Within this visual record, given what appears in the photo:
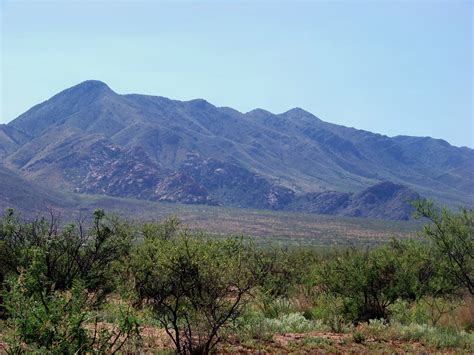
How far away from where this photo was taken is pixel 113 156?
7790 inches

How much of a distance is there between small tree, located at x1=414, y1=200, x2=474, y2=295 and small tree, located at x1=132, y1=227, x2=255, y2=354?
787 cm

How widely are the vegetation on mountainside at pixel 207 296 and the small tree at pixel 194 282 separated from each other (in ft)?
0.10

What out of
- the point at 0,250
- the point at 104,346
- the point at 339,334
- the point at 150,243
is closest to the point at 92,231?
the point at 0,250

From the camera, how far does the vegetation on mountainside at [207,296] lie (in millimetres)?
7137

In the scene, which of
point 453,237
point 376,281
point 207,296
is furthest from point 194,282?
point 453,237

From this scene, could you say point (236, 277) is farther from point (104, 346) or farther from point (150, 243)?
point (104, 346)

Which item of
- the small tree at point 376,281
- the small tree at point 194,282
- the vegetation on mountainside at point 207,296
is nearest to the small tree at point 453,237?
the vegetation on mountainside at point 207,296

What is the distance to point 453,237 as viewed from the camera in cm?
1562

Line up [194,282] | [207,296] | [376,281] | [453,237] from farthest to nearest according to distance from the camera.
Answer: [376,281] → [453,237] → [207,296] → [194,282]

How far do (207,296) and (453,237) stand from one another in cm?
944

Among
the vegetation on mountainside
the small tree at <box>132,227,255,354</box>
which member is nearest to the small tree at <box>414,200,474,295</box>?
the vegetation on mountainside

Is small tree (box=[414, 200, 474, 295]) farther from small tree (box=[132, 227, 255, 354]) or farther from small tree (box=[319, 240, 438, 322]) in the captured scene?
small tree (box=[132, 227, 255, 354])

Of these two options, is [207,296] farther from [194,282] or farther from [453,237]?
[453,237]

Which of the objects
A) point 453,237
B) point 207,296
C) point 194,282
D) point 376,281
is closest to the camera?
point 194,282
